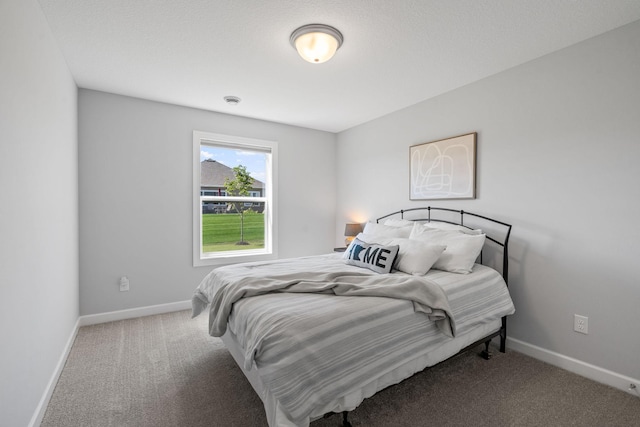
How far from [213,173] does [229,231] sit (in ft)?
2.74

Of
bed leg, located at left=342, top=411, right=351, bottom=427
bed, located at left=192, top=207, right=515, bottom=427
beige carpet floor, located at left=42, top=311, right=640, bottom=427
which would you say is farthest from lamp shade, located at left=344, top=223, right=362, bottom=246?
bed leg, located at left=342, top=411, right=351, bottom=427

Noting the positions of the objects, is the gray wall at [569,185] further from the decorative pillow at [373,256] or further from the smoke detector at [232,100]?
the smoke detector at [232,100]

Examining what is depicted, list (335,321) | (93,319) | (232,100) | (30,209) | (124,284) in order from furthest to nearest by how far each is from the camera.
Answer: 1. (232,100)
2. (124,284)
3. (93,319)
4. (30,209)
5. (335,321)

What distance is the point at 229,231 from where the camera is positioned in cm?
423

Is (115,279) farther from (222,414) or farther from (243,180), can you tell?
(222,414)

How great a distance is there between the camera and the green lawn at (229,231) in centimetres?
406

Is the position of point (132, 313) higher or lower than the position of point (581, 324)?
lower

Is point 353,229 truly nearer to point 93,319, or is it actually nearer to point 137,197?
point 137,197

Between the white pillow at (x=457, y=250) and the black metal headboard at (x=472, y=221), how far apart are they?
272mm

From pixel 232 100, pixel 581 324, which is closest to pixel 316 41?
pixel 232 100

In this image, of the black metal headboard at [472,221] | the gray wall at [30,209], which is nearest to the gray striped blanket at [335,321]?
the black metal headboard at [472,221]

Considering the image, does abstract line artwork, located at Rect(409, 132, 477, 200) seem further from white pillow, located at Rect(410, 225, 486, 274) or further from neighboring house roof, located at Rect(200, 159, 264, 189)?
neighboring house roof, located at Rect(200, 159, 264, 189)

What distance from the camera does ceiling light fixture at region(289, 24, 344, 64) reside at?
2092mm

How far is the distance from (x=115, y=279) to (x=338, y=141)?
3642mm
